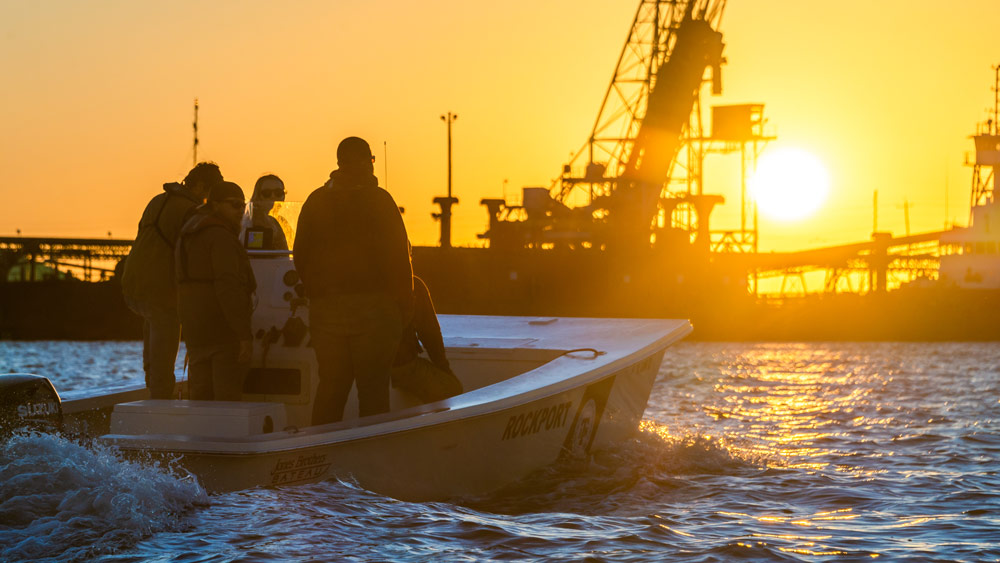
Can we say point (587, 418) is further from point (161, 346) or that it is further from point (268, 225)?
point (161, 346)

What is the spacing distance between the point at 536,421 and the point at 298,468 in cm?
149

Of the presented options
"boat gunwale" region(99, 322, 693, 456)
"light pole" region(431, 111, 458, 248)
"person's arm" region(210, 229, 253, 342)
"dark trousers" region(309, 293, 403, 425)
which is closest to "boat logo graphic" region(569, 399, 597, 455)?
"boat gunwale" region(99, 322, 693, 456)

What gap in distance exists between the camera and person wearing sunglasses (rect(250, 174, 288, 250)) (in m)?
5.68

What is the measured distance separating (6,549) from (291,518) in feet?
3.17

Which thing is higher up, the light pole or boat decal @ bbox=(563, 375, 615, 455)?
the light pole

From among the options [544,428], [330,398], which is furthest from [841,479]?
[330,398]

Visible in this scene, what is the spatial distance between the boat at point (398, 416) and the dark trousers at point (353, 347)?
246mm

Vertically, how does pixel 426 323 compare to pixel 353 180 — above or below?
below

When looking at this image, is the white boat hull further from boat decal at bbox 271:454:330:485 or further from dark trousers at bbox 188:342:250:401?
dark trousers at bbox 188:342:250:401

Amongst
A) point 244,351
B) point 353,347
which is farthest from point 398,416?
point 244,351

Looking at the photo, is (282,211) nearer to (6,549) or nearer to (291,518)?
(291,518)

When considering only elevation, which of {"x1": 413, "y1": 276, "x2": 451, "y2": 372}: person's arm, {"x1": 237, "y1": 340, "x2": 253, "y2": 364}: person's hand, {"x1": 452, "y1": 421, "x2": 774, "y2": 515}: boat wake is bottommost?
{"x1": 452, "y1": 421, "x2": 774, "y2": 515}: boat wake

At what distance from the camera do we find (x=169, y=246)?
5504mm

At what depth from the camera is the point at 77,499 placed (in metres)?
3.67
